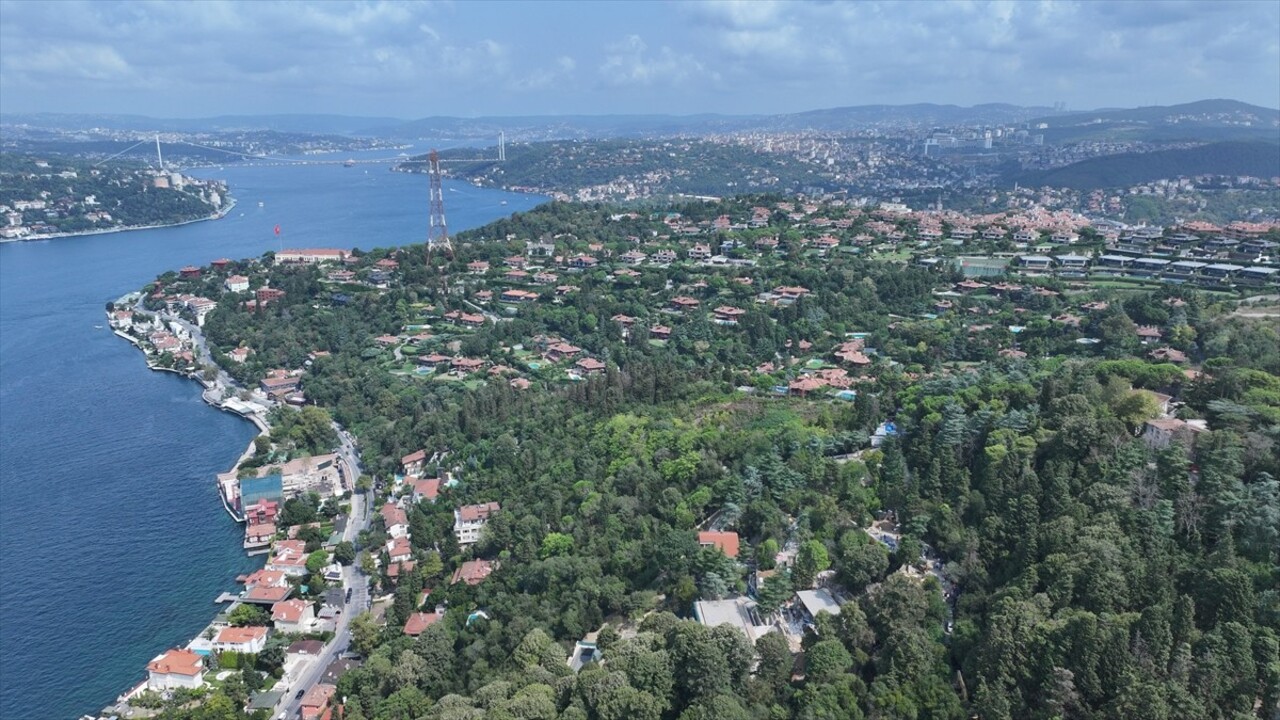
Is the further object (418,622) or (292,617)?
(292,617)

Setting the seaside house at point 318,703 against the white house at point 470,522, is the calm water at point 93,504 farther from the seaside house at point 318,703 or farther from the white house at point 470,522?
the white house at point 470,522

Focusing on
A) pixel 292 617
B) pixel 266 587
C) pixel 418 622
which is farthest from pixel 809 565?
pixel 266 587

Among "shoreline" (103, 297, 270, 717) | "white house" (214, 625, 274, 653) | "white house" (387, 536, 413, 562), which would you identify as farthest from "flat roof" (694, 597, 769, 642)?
"shoreline" (103, 297, 270, 717)

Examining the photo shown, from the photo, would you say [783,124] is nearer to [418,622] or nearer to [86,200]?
[86,200]

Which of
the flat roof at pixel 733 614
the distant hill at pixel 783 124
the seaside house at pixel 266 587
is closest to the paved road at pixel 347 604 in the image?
the seaside house at pixel 266 587

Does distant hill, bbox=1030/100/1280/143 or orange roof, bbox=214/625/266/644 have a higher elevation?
distant hill, bbox=1030/100/1280/143

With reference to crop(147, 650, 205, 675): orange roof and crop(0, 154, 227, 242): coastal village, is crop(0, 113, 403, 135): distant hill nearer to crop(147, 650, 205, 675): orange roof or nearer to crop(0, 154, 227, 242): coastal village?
crop(0, 154, 227, 242): coastal village
